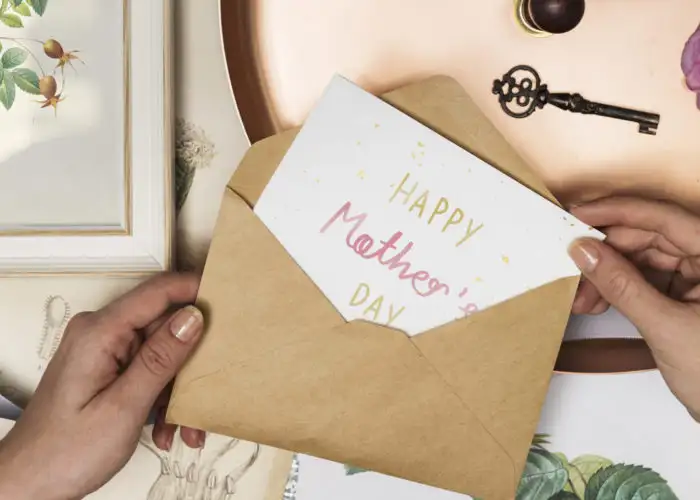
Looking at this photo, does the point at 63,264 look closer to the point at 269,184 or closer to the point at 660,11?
the point at 269,184

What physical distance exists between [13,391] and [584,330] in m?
0.55

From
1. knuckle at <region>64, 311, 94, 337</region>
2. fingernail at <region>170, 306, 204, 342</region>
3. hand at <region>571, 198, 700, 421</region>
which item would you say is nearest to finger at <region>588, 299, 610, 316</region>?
hand at <region>571, 198, 700, 421</region>

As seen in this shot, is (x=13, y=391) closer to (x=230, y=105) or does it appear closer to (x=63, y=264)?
(x=63, y=264)

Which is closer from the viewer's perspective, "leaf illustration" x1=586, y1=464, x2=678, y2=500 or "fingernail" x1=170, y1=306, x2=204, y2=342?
"fingernail" x1=170, y1=306, x2=204, y2=342

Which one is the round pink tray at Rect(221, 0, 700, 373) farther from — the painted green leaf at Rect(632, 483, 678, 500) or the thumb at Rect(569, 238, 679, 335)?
the painted green leaf at Rect(632, 483, 678, 500)

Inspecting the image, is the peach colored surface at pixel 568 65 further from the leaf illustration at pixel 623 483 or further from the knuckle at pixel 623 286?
the leaf illustration at pixel 623 483

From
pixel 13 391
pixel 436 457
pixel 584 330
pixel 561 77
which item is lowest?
pixel 13 391

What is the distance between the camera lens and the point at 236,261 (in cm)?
51

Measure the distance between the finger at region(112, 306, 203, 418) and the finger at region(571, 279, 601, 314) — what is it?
1.02 ft

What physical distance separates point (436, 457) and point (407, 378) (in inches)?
2.7

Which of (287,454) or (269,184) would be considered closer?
(269,184)

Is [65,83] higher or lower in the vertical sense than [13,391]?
higher

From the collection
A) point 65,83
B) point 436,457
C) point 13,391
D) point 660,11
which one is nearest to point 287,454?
point 436,457

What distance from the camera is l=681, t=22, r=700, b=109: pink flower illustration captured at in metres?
0.52
